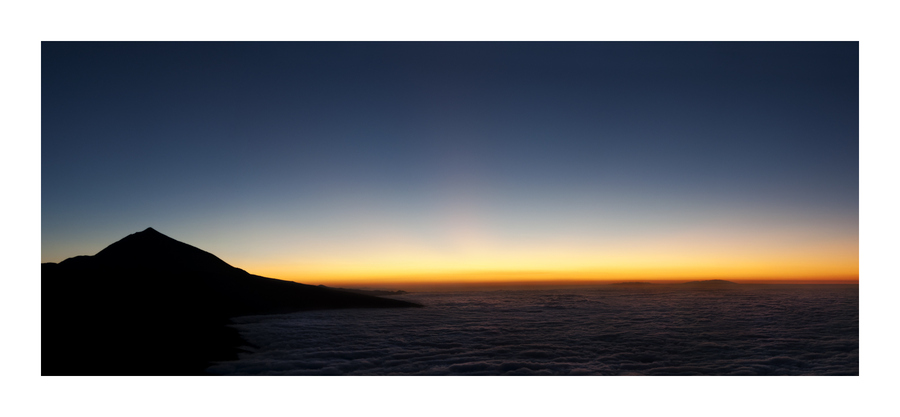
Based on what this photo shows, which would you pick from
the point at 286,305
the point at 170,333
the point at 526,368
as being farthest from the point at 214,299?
the point at 526,368

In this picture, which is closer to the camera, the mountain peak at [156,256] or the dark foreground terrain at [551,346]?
the dark foreground terrain at [551,346]

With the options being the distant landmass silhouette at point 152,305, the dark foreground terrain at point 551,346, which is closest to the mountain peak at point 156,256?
the distant landmass silhouette at point 152,305

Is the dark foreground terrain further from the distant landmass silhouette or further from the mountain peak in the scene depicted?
the mountain peak

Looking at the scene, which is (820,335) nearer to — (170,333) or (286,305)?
(170,333)

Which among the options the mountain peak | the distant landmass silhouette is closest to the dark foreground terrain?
the distant landmass silhouette

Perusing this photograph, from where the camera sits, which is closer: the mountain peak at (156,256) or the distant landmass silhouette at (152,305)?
the distant landmass silhouette at (152,305)

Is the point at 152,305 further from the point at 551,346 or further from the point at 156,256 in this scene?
the point at 551,346

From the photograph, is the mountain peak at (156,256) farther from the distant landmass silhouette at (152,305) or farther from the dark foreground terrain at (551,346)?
the dark foreground terrain at (551,346)

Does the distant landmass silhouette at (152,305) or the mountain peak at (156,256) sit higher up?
the mountain peak at (156,256)

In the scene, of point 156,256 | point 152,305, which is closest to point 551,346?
point 152,305
